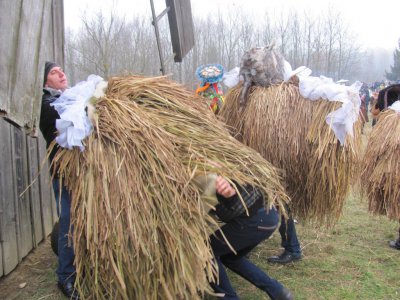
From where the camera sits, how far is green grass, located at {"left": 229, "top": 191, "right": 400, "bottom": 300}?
10.8 ft

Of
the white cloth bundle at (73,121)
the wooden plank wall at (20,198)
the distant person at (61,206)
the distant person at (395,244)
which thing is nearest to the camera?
the white cloth bundle at (73,121)

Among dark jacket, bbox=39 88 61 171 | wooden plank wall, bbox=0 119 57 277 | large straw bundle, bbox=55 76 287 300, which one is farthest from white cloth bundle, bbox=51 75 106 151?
wooden plank wall, bbox=0 119 57 277

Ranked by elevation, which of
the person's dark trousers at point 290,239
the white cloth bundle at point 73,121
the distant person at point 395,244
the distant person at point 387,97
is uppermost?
the distant person at point 387,97

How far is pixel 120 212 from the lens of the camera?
6.61ft

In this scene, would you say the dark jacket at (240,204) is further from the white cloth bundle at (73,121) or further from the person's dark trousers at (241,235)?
the white cloth bundle at (73,121)

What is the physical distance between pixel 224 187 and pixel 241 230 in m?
0.44

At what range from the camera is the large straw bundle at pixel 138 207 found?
2.02 m

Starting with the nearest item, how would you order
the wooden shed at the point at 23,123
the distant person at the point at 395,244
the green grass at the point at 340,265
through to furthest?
the wooden shed at the point at 23,123 < the green grass at the point at 340,265 < the distant person at the point at 395,244

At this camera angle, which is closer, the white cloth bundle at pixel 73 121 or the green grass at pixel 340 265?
the white cloth bundle at pixel 73 121

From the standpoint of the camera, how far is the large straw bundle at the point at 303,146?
324 centimetres

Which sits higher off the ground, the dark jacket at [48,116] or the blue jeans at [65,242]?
the dark jacket at [48,116]

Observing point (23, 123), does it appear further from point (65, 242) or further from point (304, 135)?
point (304, 135)

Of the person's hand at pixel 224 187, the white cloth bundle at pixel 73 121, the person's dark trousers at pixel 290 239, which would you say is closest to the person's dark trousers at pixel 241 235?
the person's hand at pixel 224 187

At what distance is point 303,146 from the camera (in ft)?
10.8
